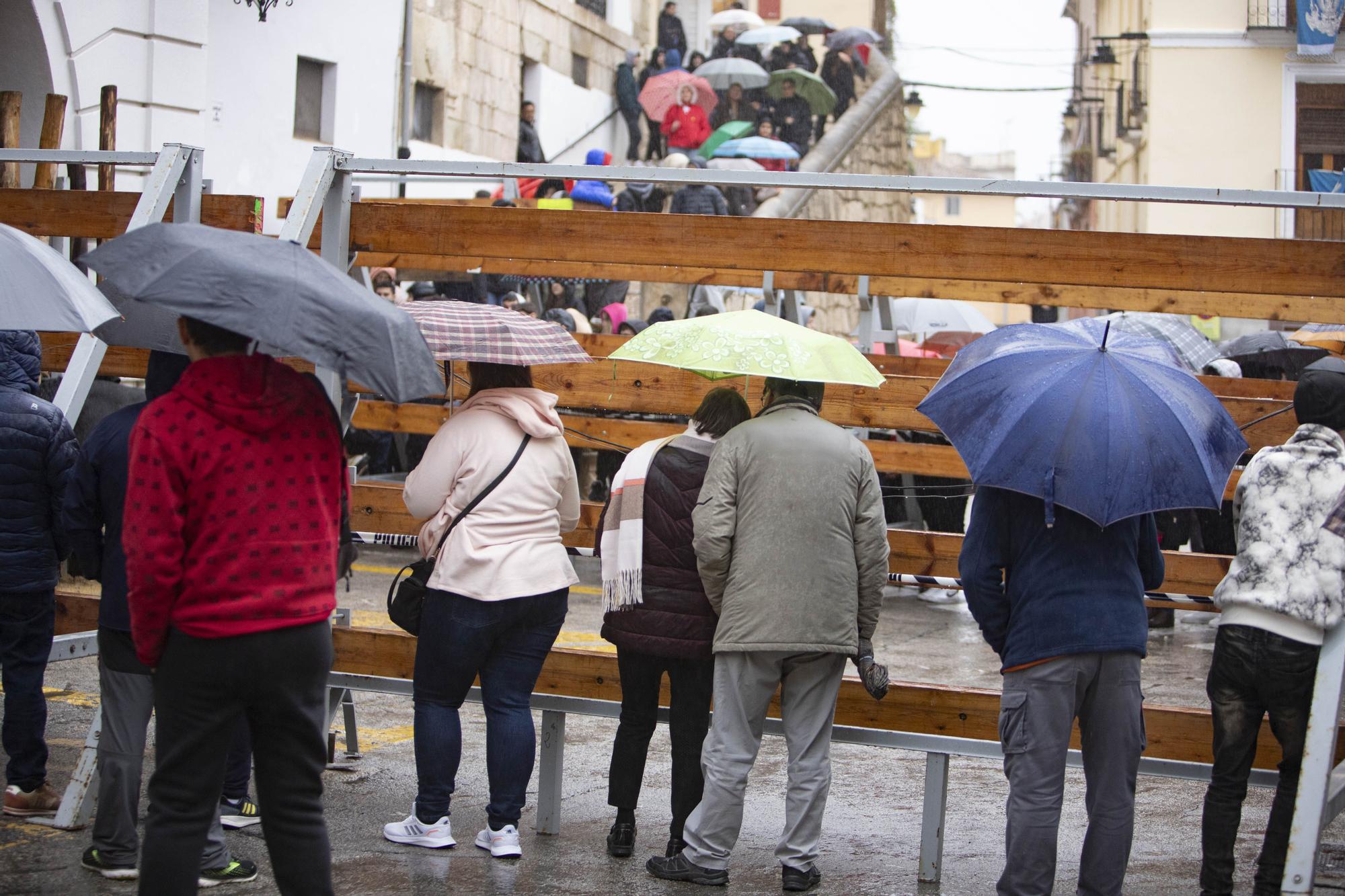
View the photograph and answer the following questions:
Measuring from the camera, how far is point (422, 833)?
507 centimetres

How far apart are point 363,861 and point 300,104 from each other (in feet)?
47.6

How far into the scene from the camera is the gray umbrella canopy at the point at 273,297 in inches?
138

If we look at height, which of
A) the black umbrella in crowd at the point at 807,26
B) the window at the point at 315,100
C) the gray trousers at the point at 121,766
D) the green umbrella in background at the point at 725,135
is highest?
the black umbrella in crowd at the point at 807,26

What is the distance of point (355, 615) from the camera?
9.38m

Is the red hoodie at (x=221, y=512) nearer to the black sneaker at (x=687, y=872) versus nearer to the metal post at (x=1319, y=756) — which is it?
the black sneaker at (x=687, y=872)

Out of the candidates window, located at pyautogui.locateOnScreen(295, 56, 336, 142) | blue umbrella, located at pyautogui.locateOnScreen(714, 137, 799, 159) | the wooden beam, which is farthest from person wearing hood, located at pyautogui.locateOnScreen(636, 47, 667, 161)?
the wooden beam

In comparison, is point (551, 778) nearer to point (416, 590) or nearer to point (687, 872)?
point (687, 872)

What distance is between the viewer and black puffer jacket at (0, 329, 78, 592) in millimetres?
4875

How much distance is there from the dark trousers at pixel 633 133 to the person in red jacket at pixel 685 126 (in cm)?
269

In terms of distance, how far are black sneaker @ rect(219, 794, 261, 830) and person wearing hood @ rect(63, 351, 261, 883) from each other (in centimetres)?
44

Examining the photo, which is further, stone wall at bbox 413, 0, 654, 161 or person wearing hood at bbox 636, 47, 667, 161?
person wearing hood at bbox 636, 47, 667, 161

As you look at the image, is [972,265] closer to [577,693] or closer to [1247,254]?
[1247,254]

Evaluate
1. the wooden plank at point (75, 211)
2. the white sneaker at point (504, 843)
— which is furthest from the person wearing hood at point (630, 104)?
the white sneaker at point (504, 843)

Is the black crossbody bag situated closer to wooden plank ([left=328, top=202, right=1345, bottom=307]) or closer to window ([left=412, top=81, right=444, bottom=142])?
wooden plank ([left=328, top=202, right=1345, bottom=307])
